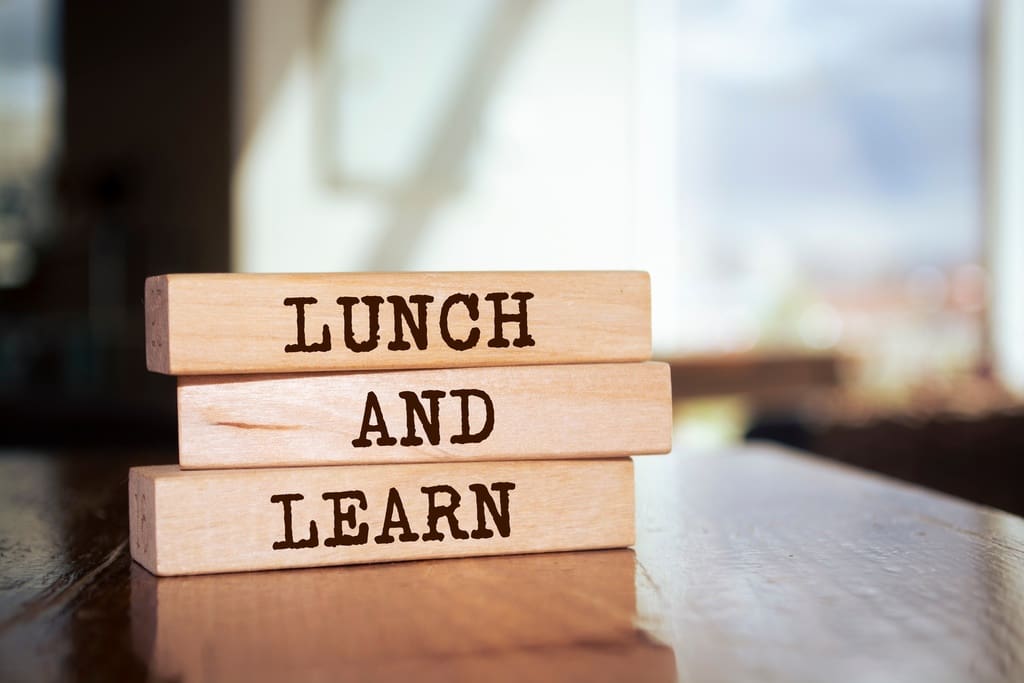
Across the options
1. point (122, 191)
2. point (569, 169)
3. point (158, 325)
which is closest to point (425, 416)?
point (158, 325)

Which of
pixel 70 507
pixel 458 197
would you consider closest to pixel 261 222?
pixel 458 197

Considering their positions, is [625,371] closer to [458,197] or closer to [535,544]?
[535,544]

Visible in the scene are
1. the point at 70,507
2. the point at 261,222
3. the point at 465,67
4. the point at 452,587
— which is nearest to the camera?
the point at 452,587

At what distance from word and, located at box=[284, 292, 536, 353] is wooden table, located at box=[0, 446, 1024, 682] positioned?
0.32ft

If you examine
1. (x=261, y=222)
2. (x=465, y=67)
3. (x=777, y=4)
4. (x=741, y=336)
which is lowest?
(x=741, y=336)

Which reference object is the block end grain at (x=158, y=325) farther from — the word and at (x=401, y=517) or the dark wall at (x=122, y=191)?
the dark wall at (x=122, y=191)

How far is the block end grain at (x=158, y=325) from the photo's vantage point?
481 millimetres

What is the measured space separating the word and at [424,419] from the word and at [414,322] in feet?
0.07

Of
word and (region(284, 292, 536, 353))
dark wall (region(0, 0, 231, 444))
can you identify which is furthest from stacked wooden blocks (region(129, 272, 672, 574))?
dark wall (region(0, 0, 231, 444))

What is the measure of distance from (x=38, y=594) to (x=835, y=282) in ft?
17.8

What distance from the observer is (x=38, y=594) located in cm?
46

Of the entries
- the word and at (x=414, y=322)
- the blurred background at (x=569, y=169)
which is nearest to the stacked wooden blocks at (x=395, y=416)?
the word and at (x=414, y=322)

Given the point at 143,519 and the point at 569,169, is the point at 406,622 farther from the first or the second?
the point at 569,169

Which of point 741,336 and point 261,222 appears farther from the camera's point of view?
point 741,336
